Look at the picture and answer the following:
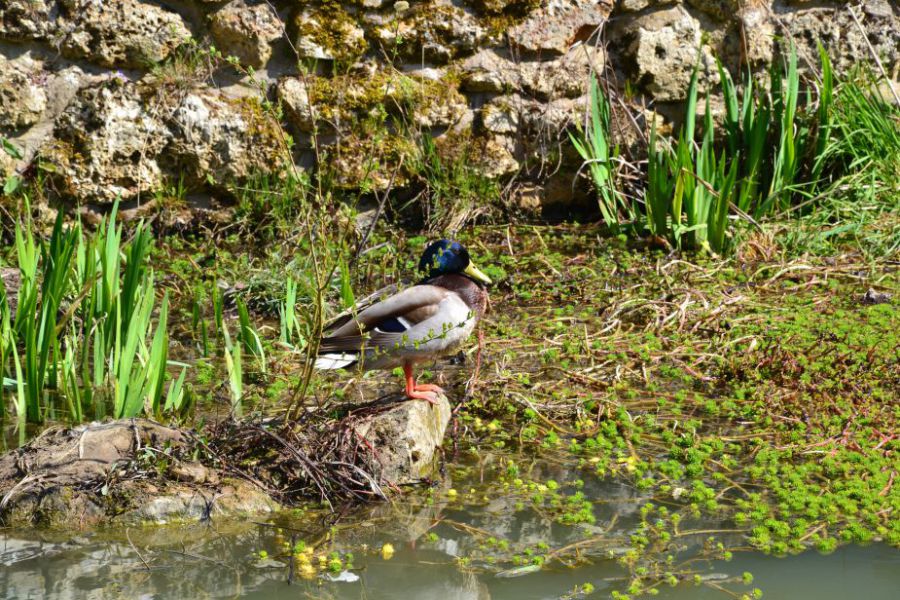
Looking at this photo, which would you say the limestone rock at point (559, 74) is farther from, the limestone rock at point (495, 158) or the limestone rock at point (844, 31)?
the limestone rock at point (844, 31)

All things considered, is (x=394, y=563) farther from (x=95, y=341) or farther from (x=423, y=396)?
(x=95, y=341)

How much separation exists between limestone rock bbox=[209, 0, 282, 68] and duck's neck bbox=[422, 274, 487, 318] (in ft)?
7.45

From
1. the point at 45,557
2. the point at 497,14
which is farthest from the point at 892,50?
the point at 45,557

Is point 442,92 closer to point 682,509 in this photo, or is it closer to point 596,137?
point 596,137

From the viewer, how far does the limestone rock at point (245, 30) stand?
551 cm

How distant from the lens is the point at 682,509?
3150 millimetres

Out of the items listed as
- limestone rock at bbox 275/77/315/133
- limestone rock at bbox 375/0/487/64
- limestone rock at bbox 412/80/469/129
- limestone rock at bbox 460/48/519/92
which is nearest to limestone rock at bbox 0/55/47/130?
limestone rock at bbox 275/77/315/133

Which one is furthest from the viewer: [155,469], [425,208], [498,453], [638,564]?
[425,208]

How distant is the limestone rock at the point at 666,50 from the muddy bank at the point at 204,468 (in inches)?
131

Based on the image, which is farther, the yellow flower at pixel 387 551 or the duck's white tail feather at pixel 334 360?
the duck's white tail feather at pixel 334 360

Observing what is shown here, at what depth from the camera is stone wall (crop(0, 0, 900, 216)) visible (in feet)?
17.8

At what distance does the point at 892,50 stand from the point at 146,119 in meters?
4.50

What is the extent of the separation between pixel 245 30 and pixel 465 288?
2.44 meters

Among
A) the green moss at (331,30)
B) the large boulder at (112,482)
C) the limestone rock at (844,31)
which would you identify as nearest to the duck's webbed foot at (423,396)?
the large boulder at (112,482)
